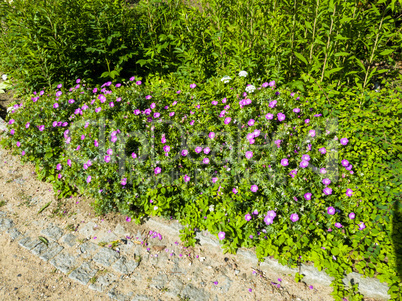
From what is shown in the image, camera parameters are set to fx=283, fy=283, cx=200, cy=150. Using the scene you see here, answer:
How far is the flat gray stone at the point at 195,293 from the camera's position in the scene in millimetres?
2362

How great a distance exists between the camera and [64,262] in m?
2.78

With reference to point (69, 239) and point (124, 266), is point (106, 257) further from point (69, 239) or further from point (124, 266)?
point (69, 239)

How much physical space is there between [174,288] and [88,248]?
1.05 meters

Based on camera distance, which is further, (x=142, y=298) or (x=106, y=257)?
(x=106, y=257)

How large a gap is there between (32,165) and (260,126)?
334 centimetres

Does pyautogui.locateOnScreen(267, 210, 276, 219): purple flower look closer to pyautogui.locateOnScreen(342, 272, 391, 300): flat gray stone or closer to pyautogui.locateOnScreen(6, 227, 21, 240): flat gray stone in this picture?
pyautogui.locateOnScreen(342, 272, 391, 300): flat gray stone

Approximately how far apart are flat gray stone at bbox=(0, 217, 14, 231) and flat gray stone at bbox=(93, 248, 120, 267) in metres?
1.24

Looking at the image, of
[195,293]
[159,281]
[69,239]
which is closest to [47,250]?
[69,239]

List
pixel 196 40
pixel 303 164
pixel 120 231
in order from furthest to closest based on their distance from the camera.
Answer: pixel 196 40 → pixel 120 231 → pixel 303 164

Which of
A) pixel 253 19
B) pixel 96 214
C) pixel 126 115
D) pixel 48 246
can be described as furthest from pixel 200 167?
pixel 253 19

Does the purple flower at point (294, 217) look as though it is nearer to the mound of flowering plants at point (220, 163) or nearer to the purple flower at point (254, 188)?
the mound of flowering plants at point (220, 163)

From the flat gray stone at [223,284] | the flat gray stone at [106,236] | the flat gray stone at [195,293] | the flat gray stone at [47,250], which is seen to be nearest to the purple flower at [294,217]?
the flat gray stone at [223,284]

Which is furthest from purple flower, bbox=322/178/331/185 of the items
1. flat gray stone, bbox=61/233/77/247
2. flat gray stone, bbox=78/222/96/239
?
flat gray stone, bbox=61/233/77/247

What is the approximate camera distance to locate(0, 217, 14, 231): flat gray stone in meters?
3.22
